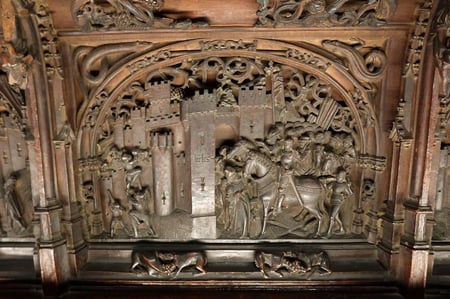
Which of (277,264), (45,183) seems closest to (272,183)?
(277,264)

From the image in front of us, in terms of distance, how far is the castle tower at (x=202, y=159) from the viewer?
250cm

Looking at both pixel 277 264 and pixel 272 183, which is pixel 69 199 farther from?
pixel 277 264

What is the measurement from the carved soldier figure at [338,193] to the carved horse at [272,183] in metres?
0.07

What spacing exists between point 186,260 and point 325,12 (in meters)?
1.91

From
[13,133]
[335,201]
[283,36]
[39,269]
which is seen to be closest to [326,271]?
[335,201]

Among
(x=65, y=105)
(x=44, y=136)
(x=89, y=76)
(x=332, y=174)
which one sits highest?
(x=89, y=76)

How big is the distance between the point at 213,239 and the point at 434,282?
1632mm

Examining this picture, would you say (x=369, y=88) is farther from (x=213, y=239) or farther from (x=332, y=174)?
(x=213, y=239)

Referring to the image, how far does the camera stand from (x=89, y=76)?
8.09 feet

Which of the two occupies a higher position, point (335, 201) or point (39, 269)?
point (335, 201)

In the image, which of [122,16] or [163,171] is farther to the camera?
[163,171]

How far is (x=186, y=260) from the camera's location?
8.55 ft

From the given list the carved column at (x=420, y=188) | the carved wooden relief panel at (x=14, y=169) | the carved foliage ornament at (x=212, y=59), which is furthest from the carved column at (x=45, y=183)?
the carved column at (x=420, y=188)

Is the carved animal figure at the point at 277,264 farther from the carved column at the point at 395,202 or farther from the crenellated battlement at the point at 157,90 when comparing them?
the crenellated battlement at the point at 157,90
